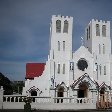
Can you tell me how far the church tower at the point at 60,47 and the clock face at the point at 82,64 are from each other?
187cm

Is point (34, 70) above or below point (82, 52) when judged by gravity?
below

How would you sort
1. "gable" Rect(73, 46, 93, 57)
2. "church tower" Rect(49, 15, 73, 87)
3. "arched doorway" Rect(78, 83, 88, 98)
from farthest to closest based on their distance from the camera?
"gable" Rect(73, 46, 93, 57)
"arched doorway" Rect(78, 83, 88, 98)
"church tower" Rect(49, 15, 73, 87)

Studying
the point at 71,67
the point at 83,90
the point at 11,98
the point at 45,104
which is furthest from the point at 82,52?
the point at 11,98

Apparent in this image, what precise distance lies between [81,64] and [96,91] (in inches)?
191

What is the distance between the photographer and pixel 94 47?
40.5m

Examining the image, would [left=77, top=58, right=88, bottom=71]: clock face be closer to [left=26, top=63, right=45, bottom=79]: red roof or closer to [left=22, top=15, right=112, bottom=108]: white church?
[left=22, top=15, right=112, bottom=108]: white church

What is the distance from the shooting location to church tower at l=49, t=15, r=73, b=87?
38156 mm

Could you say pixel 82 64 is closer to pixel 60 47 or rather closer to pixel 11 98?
pixel 60 47

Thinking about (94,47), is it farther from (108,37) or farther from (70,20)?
(70,20)

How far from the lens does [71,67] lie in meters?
38.3

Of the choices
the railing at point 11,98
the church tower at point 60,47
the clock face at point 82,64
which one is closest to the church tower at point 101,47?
the clock face at point 82,64

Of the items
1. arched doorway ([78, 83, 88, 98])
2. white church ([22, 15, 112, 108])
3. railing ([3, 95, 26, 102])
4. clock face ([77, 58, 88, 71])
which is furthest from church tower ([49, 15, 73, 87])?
railing ([3, 95, 26, 102])

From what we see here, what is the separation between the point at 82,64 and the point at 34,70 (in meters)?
8.01

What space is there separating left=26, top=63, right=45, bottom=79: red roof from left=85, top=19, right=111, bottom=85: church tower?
8.75 m
